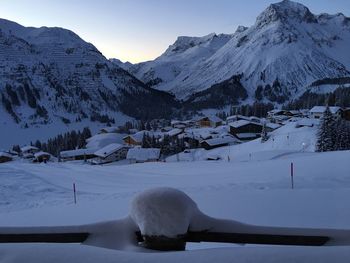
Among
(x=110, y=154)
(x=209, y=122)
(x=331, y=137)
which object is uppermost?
(x=331, y=137)

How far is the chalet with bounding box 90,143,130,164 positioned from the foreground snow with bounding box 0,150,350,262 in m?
41.3

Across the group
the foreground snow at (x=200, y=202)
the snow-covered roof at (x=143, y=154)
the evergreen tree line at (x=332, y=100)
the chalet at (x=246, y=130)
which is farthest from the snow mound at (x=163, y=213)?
the evergreen tree line at (x=332, y=100)

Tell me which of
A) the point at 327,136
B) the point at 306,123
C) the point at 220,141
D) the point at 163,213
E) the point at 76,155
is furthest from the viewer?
the point at 76,155

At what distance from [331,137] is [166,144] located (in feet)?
108

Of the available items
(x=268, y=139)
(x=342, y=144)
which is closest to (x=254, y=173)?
(x=342, y=144)

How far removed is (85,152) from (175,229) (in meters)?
69.9

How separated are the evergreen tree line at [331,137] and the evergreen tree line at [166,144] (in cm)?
2794

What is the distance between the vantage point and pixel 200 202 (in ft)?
28.9

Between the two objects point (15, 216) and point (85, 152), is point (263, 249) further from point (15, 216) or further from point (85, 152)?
point (85, 152)

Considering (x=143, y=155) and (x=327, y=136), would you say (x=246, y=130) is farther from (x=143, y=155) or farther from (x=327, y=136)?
(x=327, y=136)

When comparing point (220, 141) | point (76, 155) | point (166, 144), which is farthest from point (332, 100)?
point (76, 155)

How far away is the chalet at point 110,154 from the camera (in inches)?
2453

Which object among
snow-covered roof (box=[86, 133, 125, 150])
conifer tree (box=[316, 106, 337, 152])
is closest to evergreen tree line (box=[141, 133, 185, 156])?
snow-covered roof (box=[86, 133, 125, 150])

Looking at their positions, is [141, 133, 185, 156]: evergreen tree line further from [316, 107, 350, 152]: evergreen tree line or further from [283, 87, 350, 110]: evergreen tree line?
[283, 87, 350, 110]: evergreen tree line
